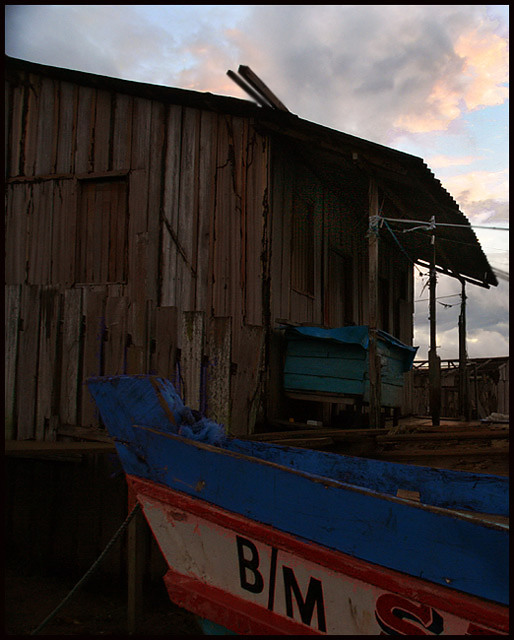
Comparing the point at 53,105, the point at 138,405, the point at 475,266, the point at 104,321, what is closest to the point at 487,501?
the point at 138,405

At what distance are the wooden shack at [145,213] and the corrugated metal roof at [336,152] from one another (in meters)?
0.03

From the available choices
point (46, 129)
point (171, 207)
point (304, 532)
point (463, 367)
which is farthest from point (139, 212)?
point (463, 367)

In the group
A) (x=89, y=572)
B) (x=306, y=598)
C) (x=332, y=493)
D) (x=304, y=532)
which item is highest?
(x=332, y=493)

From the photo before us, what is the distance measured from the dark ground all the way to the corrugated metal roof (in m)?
5.70

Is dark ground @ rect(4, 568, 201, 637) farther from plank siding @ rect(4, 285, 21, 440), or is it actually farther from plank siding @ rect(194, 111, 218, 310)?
plank siding @ rect(194, 111, 218, 310)

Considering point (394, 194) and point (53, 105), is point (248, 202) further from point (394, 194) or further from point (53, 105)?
point (53, 105)

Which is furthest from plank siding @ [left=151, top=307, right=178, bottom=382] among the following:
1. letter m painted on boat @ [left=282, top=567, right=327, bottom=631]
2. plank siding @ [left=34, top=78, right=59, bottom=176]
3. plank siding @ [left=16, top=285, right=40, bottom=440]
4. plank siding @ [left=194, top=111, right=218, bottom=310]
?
plank siding @ [left=34, top=78, right=59, bottom=176]

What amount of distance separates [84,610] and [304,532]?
387 cm

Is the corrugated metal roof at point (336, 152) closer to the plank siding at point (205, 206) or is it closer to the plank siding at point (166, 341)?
the plank siding at point (205, 206)

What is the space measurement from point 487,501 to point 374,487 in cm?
71

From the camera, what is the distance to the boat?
2.12m

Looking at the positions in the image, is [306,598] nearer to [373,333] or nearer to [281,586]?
[281,586]

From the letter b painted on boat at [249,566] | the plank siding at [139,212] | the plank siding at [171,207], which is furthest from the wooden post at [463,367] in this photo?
the letter b painted on boat at [249,566]

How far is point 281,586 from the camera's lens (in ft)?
8.50
